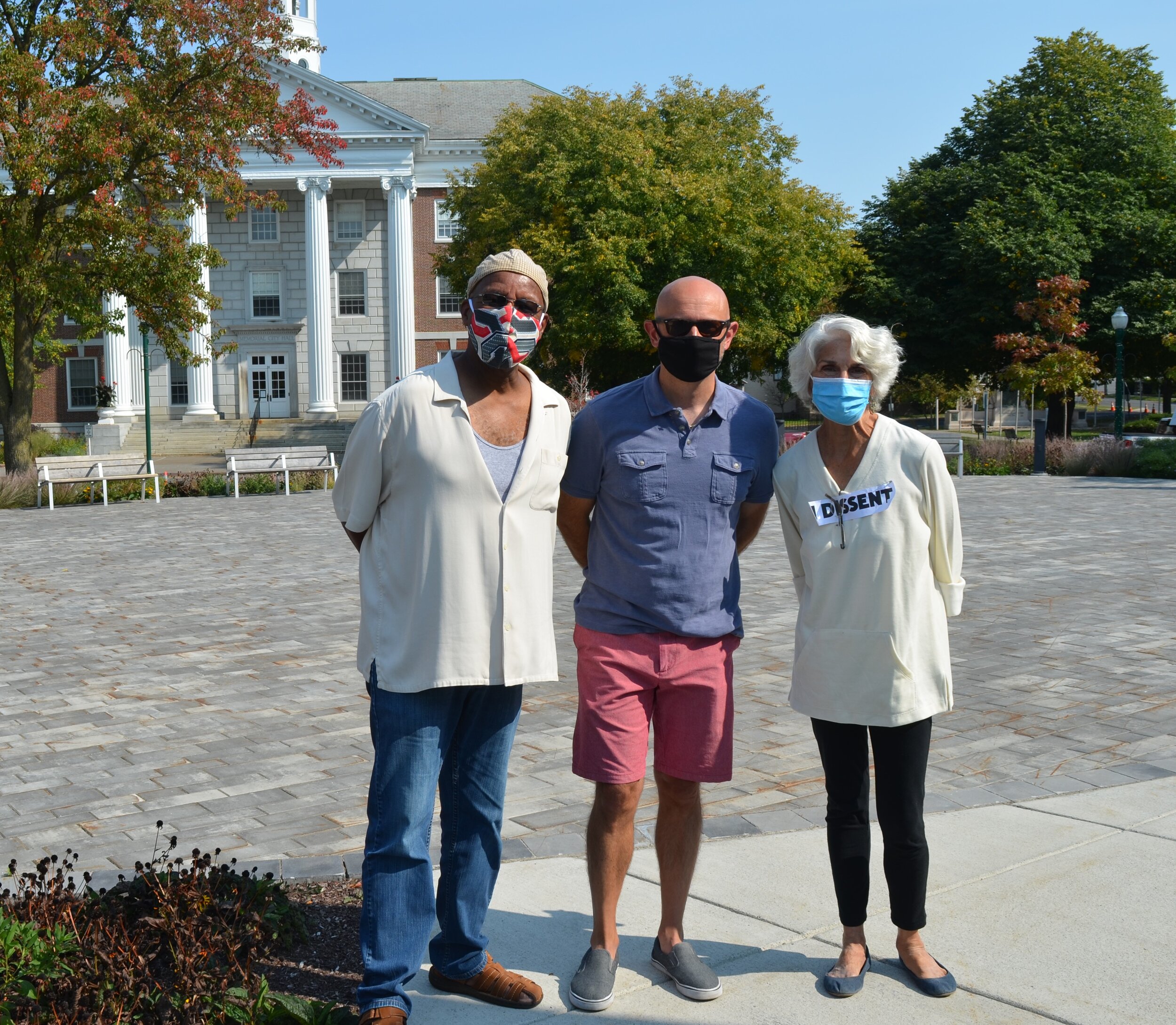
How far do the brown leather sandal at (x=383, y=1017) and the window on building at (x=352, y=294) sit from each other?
54.6m

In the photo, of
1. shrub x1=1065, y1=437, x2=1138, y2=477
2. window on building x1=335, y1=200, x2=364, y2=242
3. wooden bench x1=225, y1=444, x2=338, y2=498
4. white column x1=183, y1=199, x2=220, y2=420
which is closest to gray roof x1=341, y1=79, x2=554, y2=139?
window on building x1=335, y1=200, x2=364, y2=242

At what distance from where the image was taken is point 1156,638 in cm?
913

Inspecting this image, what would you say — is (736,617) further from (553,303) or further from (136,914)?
(553,303)

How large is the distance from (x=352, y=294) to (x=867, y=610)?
5481cm

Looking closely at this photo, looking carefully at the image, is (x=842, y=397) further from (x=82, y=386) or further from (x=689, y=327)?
(x=82, y=386)

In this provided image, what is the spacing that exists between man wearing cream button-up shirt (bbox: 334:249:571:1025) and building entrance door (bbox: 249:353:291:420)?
53727 millimetres

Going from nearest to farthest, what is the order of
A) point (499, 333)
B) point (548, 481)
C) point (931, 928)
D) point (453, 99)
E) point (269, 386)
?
point (499, 333)
point (548, 481)
point (931, 928)
point (269, 386)
point (453, 99)

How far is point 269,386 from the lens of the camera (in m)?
55.5

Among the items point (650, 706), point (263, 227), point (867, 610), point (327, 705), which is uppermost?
point (263, 227)

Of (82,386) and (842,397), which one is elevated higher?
(82,386)

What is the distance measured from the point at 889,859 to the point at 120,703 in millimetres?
5195

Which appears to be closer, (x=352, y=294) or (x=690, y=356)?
(x=690, y=356)

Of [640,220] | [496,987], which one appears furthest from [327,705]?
[640,220]

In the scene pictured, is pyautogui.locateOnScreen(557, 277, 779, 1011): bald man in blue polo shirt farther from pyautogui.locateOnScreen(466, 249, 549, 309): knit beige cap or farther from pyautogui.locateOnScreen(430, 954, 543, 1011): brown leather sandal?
pyautogui.locateOnScreen(466, 249, 549, 309): knit beige cap
